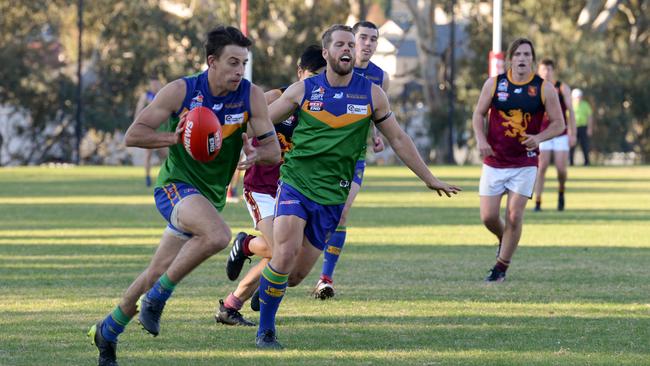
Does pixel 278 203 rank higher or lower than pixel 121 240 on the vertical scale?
higher

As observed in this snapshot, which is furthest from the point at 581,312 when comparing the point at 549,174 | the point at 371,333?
the point at 549,174

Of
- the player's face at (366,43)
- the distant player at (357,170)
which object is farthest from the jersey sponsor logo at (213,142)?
the player's face at (366,43)

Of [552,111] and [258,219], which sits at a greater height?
[552,111]

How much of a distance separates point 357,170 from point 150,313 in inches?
149

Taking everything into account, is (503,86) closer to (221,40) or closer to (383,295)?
(383,295)

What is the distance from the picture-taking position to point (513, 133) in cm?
1257

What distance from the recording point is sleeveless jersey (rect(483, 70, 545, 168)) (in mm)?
12547

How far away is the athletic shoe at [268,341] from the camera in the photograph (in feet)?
27.6

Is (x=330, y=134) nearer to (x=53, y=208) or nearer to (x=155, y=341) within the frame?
(x=155, y=341)

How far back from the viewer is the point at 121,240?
16.2m

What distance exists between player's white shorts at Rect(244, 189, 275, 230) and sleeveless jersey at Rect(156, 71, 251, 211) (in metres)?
1.72

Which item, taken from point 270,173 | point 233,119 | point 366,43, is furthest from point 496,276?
point 233,119

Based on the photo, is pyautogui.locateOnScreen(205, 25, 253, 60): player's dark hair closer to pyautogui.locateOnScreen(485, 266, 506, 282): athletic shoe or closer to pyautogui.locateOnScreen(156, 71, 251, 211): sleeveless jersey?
pyautogui.locateOnScreen(156, 71, 251, 211): sleeveless jersey

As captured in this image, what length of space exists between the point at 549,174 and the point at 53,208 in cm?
1743
